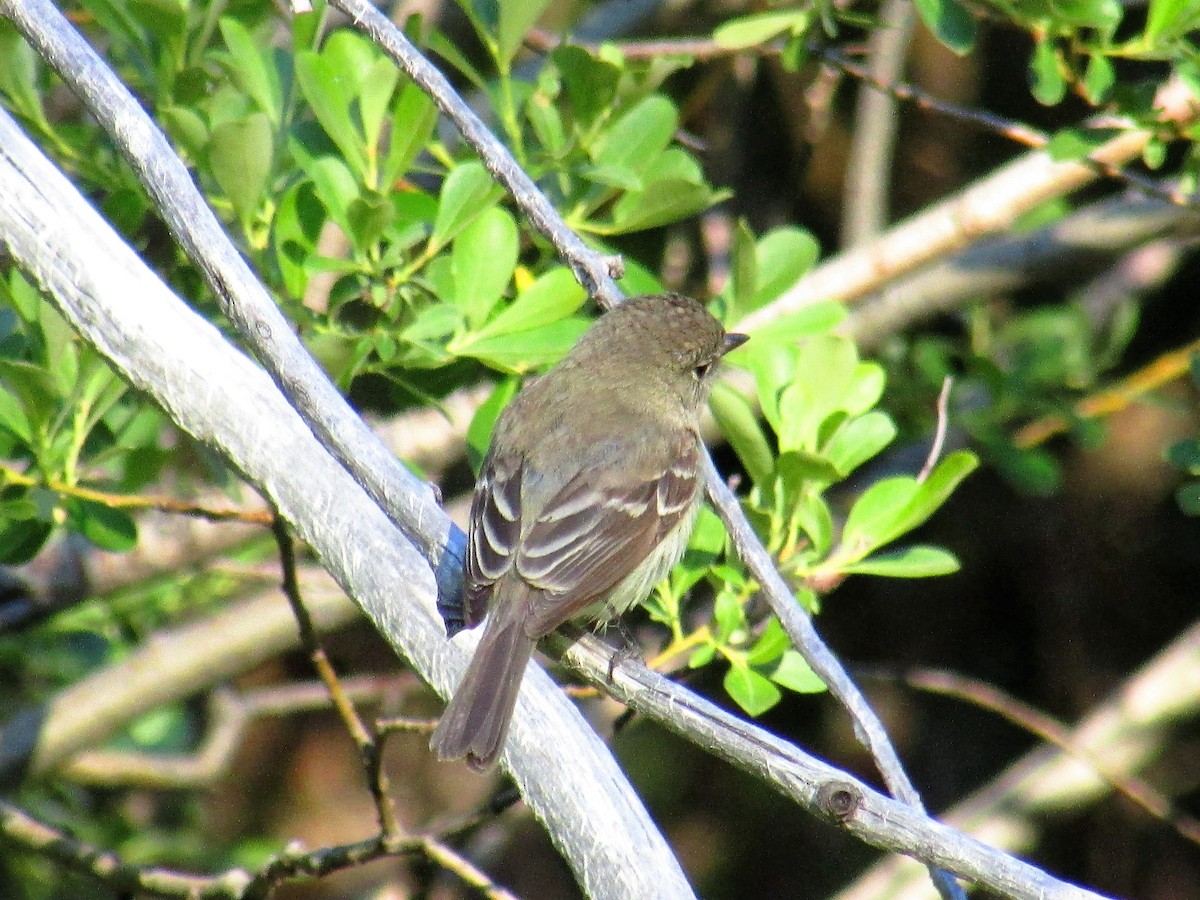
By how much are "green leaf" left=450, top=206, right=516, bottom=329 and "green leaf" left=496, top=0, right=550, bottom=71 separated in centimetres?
48

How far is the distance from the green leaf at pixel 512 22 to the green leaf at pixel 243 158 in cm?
63

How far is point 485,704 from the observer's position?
8.82 ft

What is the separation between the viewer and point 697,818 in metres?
7.22

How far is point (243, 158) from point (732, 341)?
1.39 metres

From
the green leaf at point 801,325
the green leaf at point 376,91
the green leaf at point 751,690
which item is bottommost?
the green leaf at point 751,690

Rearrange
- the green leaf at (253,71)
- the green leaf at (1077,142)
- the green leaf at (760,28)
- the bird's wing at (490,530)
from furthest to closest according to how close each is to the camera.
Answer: the green leaf at (760,28) → the green leaf at (1077,142) → the green leaf at (253,71) → the bird's wing at (490,530)

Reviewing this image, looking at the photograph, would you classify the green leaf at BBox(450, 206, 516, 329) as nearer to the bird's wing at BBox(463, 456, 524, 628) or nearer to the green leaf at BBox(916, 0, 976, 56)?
the bird's wing at BBox(463, 456, 524, 628)

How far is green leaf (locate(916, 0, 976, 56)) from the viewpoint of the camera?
379cm

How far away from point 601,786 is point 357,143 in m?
1.72

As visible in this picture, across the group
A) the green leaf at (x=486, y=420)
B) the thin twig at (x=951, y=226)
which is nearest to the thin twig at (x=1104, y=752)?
the thin twig at (x=951, y=226)

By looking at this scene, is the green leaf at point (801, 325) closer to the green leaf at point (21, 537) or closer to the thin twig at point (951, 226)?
Answer: the thin twig at point (951, 226)

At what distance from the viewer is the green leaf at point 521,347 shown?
3.28 m

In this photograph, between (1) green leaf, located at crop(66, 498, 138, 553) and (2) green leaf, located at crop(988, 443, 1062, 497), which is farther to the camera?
(2) green leaf, located at crop(988, 443, 1062, 497)

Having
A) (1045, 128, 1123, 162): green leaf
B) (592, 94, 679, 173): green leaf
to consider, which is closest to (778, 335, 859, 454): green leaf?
(592, 94, 679, 173): green leaf
